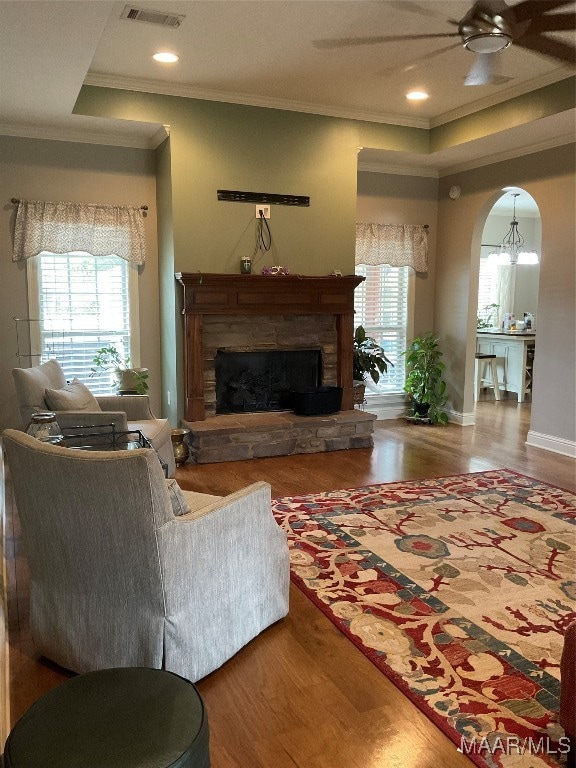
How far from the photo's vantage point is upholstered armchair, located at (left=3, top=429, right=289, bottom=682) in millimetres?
2053

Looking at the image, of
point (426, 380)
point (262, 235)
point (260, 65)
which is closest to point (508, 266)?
point (426, 380)

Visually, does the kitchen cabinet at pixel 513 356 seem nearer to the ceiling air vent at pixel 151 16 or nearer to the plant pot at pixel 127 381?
the plant pot at pixel 127 381

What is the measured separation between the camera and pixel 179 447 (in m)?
5.20

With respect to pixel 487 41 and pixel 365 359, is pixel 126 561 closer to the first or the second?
pixel 487 41

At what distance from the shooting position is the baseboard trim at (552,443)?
5.62 meters

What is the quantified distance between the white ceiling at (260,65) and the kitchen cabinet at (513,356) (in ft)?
9.76

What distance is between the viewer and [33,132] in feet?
17.9

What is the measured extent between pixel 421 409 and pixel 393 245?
1868 millimetres

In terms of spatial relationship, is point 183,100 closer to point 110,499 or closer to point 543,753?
point 110,499

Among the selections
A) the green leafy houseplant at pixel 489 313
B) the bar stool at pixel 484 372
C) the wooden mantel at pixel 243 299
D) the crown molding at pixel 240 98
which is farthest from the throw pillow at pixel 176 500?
the green leafy houseplant at pixel 489 313

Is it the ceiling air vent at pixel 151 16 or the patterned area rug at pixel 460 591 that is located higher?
the ceiling air vent at pixel 151 16

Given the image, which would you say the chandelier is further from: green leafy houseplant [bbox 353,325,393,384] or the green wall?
the green wall

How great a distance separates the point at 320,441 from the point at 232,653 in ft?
10.9

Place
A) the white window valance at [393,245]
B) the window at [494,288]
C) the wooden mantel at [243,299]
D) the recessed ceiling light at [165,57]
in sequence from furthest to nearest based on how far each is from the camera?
the window at [494,288], the white window valance at [393,245], the wooden mantel at [243,299], the recessed ceiling light at [165,57]
